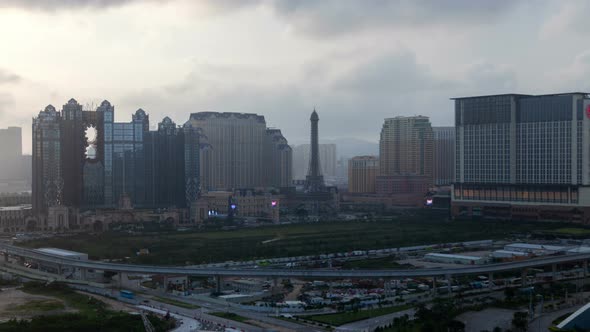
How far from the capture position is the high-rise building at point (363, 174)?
87.1 meters

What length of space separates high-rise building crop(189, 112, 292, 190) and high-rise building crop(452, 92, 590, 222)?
35.5m

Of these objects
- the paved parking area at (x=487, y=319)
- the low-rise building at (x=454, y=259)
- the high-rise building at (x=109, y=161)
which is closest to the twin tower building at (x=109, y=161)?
the high-rise building at (x=109, y=161)

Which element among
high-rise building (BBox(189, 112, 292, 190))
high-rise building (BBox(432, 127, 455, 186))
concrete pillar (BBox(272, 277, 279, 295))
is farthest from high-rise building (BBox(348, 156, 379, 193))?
concrete pillar (BBox(272, 277, 279, 295))

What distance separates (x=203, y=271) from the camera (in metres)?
29.4

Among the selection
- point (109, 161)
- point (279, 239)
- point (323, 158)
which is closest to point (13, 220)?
point (109, 161)

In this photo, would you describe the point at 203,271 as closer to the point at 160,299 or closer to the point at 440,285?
the point at 160,299

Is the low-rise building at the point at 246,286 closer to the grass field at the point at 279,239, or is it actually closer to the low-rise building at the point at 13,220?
the grass field at the point at 279,239

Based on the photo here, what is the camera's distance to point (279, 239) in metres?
45.9

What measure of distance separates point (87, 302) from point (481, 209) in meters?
35.3

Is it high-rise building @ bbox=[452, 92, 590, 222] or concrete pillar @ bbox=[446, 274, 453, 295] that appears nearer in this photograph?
concrete pillar @ bbox=[446, 274, 453, 295]

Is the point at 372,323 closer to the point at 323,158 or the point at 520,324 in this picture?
the point at 520,324

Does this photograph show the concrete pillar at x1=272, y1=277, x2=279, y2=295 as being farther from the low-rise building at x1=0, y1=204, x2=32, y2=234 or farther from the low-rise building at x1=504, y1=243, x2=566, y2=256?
the low-rise building at x1=0, y1=204, x2=32, y2=234

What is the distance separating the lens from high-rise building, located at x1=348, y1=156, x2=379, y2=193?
87.1 meters

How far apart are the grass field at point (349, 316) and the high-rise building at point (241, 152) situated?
6161 centimetres
